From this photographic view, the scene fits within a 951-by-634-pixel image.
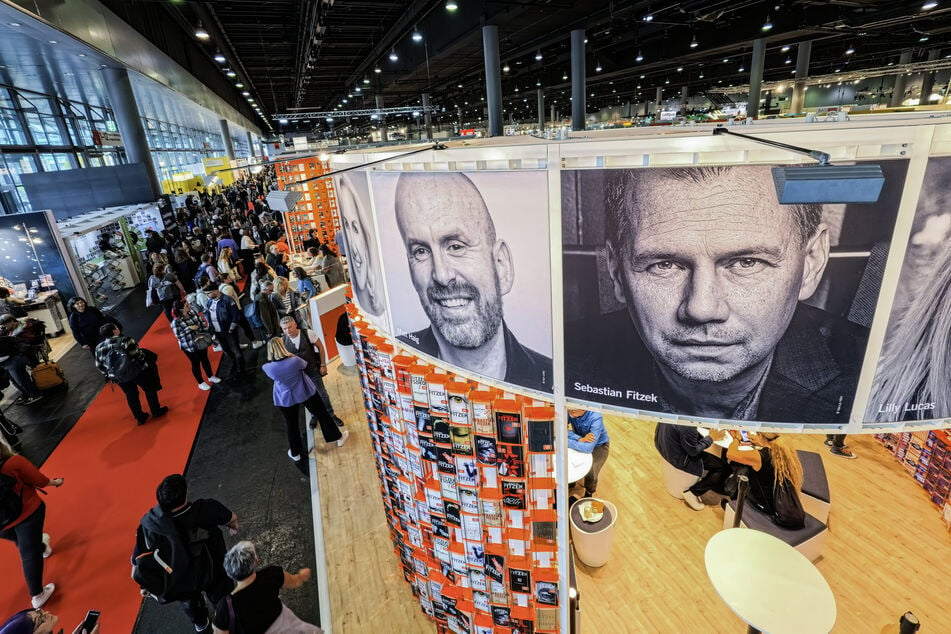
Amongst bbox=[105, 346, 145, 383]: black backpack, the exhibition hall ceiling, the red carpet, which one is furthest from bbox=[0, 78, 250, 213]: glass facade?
bbox=[105, 346, 145, 383]: black backpack

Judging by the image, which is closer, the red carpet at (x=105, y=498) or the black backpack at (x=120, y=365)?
the red carpet at (x=105, y=498)

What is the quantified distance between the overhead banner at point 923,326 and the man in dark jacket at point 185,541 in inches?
161

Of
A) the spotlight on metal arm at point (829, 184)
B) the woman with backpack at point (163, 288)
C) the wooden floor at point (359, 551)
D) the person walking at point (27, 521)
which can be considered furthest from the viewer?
the woman with backpack at point (163, 288)

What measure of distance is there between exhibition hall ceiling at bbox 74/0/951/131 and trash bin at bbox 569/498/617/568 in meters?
8.46

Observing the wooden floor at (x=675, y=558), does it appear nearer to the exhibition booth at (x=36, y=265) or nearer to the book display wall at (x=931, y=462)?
the book display wall at (x=931, y=462)

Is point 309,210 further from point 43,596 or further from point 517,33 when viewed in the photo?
point 43,596

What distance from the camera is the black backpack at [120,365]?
5965 millimetres

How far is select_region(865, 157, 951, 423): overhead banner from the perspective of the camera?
1.65m

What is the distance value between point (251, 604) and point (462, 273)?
2428mm

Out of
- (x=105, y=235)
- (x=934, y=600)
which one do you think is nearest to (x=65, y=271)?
(x=105, y=235)

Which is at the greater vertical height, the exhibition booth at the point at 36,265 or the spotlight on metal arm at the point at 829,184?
the spotlight on metal arm at the point at 829,184

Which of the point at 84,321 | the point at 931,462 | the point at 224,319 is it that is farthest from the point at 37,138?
the point at 931,462

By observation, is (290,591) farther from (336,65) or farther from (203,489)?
(336,65)

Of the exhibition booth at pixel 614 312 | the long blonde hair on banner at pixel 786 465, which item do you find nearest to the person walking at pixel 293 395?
the exhibition booth at pixel 614 312
